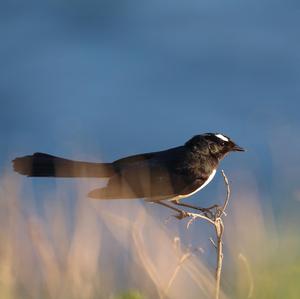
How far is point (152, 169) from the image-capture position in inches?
176

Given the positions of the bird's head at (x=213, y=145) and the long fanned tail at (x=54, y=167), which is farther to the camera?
the bird's head at (x=213, y=145)

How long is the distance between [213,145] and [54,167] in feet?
3.89

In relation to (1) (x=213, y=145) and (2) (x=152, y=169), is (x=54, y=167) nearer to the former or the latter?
(2) (x=152, y=169)

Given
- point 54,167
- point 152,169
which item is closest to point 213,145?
point 152,169

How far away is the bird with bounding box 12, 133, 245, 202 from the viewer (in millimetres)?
3984

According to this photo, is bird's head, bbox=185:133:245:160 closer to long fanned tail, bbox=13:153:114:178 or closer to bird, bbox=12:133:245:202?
bird, bbox=12:133:245:202

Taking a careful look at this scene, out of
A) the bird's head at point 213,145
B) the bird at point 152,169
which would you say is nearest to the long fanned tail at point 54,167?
the bird at point 152,169

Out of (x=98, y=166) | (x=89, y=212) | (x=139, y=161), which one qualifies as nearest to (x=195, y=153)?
(x=139, y=161)

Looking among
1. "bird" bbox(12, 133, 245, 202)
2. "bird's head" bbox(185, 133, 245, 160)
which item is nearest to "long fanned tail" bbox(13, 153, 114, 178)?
"bird" bbox(12, 133, 245, 202)

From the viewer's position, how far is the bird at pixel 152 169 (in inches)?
157

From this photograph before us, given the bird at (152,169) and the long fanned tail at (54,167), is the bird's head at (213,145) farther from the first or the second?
the long fanned tail at (54,167)

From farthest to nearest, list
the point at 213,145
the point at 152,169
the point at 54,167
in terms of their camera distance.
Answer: the point at 213,145
the point at 152,169
the point at 54,167

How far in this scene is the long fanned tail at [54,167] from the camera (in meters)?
4.07

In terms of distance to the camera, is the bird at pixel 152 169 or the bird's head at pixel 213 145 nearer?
the bird at pixel 152 169
